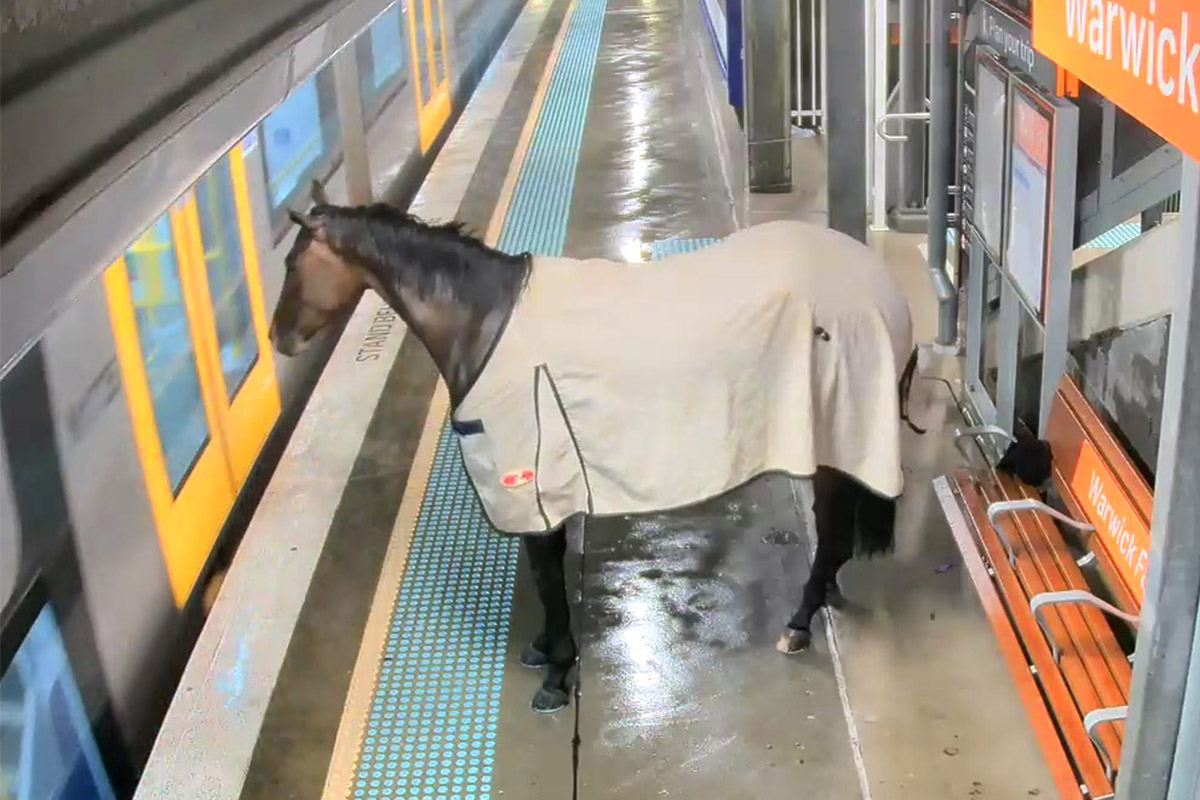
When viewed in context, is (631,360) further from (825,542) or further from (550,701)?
(550,701)

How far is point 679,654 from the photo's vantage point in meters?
3.84

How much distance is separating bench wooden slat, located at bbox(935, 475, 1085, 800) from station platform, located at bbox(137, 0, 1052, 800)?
8.6 inches

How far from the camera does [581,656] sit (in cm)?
386

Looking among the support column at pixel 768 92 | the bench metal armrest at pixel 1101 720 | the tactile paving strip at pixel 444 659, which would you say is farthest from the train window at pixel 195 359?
the support column at pixel 768 92

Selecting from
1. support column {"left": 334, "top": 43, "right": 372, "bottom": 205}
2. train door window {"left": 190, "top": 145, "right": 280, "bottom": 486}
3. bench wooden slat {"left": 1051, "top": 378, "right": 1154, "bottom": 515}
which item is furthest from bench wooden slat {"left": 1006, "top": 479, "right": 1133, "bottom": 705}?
support column {"left": 334, "top": 43, "right": 372, "bottom": 205}

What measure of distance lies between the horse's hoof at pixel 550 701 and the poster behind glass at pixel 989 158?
6.90ft

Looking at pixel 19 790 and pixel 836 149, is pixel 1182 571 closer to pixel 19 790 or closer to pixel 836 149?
pixel 19 790

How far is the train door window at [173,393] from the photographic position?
15.0 ft

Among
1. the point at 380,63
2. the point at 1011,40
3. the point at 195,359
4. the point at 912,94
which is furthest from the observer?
the point at 380,63

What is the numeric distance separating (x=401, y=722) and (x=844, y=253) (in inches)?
72.6

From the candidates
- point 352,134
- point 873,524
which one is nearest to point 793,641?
point 873,524

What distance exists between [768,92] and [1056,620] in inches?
206

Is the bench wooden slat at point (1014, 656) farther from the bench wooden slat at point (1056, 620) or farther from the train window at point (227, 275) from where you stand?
the train window at point (227, 275)

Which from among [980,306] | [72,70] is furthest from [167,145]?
[980,306]
